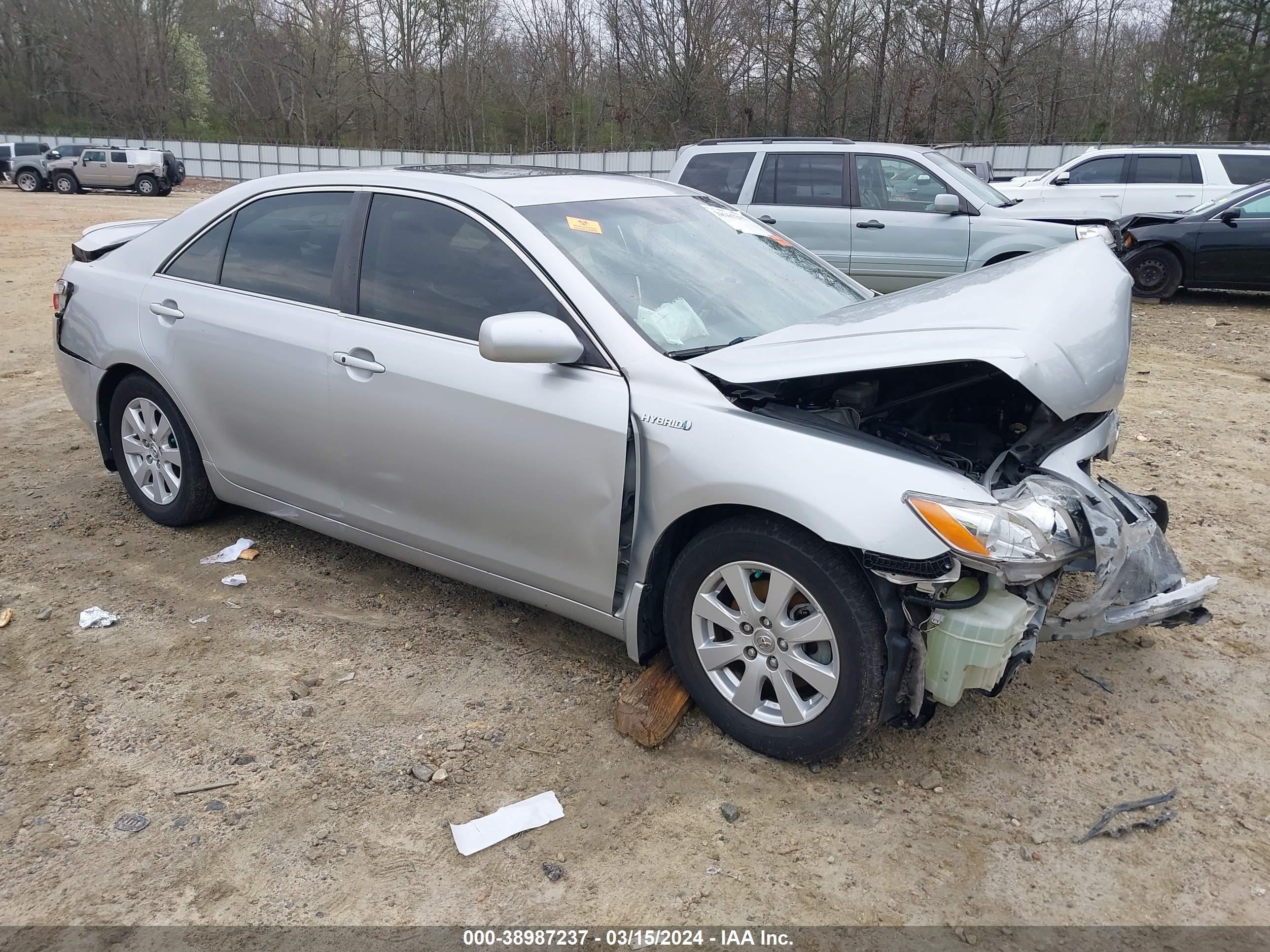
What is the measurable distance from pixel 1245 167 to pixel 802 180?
799 cm

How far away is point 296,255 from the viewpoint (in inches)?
156

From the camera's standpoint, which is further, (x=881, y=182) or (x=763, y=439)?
(x=881, y=182)

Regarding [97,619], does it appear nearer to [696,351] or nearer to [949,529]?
[696,351]

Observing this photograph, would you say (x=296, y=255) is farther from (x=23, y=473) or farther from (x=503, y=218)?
(x=23, y=473)

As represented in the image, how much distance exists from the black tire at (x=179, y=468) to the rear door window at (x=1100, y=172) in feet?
45.9

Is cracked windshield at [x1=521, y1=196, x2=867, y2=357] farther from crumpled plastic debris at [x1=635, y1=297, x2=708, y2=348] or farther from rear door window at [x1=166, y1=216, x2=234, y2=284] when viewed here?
rear door window at [x1=166, y1=216, x2=234, y2=284]

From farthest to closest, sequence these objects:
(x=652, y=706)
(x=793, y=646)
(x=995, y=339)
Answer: (x=652, y=706) → (x=793, y=646) → (x=995, y=339)

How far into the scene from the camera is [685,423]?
293 centimetres

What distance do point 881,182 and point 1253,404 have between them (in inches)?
166

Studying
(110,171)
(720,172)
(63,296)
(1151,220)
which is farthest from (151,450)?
(110,171)

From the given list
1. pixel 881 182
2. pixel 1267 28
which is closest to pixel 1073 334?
pixel 881 182

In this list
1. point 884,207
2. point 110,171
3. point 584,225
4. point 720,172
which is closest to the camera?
point 584,225

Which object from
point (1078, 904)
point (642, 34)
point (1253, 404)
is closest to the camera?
point (1078, 904)

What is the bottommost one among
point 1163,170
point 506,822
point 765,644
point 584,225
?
point 506,822
